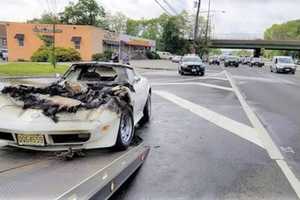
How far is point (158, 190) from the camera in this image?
4371 millimetres

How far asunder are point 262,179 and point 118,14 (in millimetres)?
107703

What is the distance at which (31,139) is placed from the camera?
190 inches

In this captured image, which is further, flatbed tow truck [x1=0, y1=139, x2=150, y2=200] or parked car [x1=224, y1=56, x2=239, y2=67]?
parked car [x1=224, y1=56, x2=239, y2=67]

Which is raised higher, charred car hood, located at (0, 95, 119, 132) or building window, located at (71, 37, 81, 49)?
building window, located at (71, 37, 81, 49)

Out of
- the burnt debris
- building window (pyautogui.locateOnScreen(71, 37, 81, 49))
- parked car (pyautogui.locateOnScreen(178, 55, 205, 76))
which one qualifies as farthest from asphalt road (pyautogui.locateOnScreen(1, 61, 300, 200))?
building window (pyautogui.locateOnScreen(71, 37, 81, 49))

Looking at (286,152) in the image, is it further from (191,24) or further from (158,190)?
(191,24)

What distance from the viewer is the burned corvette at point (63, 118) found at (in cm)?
481

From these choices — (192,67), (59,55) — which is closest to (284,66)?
(192,67)

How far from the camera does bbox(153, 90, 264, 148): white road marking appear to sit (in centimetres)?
739

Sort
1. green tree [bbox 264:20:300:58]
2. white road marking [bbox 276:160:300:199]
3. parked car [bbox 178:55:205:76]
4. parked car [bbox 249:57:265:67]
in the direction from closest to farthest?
1. white road marking [bbox 276:160:300:199]
2. parked car [bbox 178:55:205:76]
3. parked car [bbox 249:57:265:67]
4. green tree [bbox 264:20:300:58]

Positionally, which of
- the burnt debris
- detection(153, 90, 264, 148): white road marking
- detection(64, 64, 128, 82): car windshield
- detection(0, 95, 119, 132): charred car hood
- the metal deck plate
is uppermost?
detection(64, 64, 128, 82): car windshield

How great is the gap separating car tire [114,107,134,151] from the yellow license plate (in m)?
1.13

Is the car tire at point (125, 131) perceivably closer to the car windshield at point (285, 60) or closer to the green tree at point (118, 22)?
the car windshield at point (285, 60)

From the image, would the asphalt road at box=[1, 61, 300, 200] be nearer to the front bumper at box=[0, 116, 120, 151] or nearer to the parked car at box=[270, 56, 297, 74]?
the front bumper at box=[0, 116, 120, 151]
